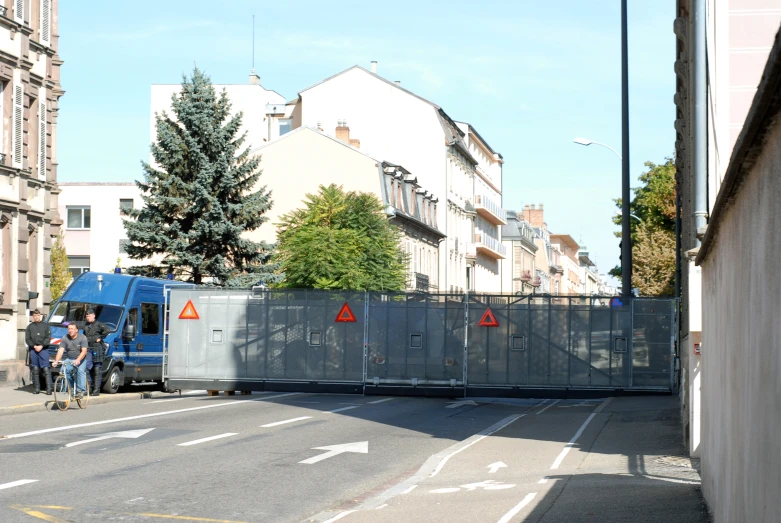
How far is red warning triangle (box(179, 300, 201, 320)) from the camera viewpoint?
29062 mm

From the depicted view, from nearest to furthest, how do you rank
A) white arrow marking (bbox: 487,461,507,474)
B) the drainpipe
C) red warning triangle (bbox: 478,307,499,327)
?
white arrow marking (bbox: 487,461,507,474) → the drainpipe → red warning triangle (bbox: 478,307,499,327)

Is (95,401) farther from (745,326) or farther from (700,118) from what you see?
(745,326)

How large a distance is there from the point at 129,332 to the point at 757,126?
2598 centimetres

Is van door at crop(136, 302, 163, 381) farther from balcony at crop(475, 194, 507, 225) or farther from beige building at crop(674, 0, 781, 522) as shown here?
balcony at crop(475, 194, 507, 225)

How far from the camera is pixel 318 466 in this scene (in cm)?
1388

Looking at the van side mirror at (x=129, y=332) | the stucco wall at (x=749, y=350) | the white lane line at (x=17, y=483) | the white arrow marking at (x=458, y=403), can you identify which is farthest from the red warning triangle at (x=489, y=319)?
the stucco wall at (x=749, y=350)

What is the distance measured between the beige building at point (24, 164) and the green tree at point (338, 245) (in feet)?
48.4

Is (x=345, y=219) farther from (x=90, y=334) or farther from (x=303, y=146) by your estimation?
(x=90, y=334)

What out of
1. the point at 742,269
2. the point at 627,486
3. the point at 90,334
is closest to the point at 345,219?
the point at 90,334

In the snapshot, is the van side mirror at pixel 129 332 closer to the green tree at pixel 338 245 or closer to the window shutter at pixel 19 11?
the window shutter at pixel 19 11

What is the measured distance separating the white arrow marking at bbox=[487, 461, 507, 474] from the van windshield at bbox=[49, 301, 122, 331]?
55.3 feet

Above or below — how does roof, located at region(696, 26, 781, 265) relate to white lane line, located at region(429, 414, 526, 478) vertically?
above

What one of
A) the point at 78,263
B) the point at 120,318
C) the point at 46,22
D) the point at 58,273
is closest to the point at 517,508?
the point at 120,318

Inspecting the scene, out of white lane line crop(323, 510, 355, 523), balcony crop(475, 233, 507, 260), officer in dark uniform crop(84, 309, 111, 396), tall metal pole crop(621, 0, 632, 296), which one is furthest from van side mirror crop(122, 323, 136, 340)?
balcony crop(475, 233, 507, 260)
